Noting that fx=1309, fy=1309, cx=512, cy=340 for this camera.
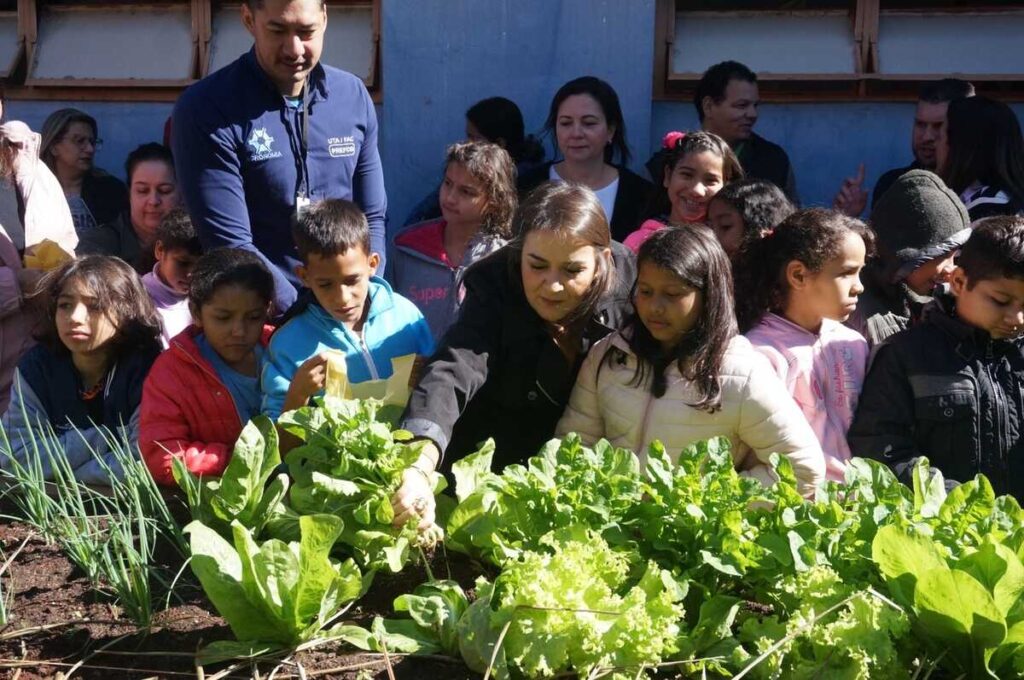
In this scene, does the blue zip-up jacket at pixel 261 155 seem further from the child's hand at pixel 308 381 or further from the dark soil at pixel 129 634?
the dark soil at pixel 129 634

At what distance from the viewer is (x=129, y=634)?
9.57 ft

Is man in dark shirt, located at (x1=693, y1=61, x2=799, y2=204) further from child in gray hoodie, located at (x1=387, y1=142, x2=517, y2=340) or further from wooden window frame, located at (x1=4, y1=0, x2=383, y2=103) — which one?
wooden window frame, located at (x1=4, y1=0, x2=383, y2=103)

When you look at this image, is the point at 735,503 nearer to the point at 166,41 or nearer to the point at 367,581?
the point at 367,581

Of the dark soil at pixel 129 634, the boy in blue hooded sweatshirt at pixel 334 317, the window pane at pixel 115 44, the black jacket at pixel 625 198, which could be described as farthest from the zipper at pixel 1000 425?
the window pane at pixel 115 44

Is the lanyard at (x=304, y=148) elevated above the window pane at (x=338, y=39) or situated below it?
below

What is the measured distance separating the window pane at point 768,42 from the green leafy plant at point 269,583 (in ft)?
13.5

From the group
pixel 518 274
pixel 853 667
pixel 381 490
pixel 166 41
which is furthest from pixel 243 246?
pixel 166 41

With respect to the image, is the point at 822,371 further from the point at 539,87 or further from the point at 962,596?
the point at 539,87

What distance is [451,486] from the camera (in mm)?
3584

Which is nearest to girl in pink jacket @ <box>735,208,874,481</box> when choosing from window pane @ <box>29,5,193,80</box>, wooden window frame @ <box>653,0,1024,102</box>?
wooden window frame @ <box>653,0,1024,102</box>

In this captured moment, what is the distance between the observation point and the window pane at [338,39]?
6465 millimetres

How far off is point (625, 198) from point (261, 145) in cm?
175

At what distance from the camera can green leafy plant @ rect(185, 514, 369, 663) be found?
8.98 ft

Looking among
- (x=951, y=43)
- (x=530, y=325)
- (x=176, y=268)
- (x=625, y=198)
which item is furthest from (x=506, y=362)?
(x=951, y=43)
